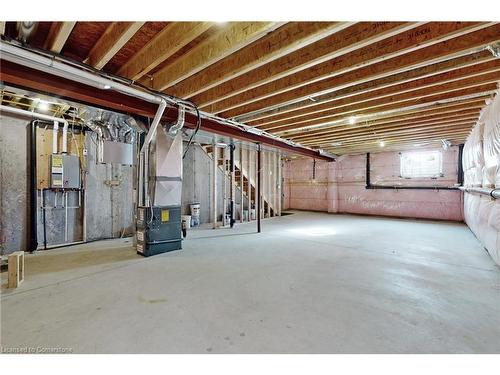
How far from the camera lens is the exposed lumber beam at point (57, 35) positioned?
182cm

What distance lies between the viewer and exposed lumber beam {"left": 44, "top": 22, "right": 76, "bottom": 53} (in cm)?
182

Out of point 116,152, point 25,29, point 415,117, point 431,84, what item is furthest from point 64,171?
point 415,117

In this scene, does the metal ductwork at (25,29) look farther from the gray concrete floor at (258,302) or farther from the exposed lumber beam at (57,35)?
the gray concrete floor at (258,302)

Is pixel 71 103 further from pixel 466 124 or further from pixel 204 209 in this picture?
pixel 466 124

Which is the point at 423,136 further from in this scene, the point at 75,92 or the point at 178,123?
the point at 75,92

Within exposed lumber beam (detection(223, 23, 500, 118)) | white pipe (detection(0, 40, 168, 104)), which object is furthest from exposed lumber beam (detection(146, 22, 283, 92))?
exposed lumber beam (detection(223, 23, 500, 118))

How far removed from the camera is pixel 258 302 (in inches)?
81.6

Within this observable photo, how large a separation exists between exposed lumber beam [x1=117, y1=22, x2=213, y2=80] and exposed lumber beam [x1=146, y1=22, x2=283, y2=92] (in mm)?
215

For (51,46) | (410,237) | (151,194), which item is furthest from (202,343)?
(410,237)

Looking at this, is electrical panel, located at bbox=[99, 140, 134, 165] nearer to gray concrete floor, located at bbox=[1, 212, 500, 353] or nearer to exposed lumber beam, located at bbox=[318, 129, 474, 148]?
gray concrete floor, located at bbox=[1, 212, 500, 353]

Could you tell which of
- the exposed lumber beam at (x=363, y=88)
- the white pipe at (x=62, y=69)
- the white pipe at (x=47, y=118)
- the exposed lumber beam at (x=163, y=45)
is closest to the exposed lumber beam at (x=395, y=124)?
the exposed lumber beam at (x=363, y=88)

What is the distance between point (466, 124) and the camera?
14.8 feet

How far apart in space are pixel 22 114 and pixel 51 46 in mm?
Result: 2169
